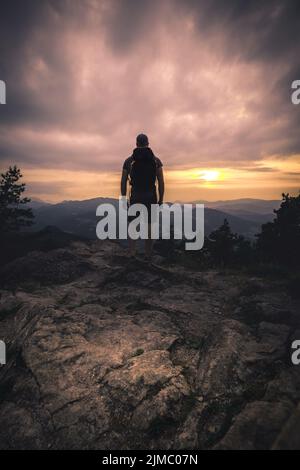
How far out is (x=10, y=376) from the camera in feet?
16.4

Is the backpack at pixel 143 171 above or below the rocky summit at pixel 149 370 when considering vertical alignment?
above

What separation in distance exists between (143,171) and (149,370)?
19.6 ft

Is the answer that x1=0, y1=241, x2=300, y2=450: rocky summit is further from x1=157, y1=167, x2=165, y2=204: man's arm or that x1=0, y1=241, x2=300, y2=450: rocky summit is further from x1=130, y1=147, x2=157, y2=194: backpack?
x1=130, y1=147, x2=157, y2=194: backpack

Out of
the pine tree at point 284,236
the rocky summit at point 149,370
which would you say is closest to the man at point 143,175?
the rocky summit at point 149,370

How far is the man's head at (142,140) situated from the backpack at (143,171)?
12 cm

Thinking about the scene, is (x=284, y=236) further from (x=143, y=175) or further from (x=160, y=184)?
(x=143, y=175)

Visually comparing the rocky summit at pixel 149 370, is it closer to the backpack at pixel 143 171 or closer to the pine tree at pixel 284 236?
the backpack at pixel 143 171

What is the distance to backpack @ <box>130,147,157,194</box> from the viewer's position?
29.0 ft

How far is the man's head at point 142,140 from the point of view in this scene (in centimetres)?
871

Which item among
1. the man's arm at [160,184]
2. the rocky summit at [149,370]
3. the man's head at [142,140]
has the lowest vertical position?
the rocky summit at [149,370]

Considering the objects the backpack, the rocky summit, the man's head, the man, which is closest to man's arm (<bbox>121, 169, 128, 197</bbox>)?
the man

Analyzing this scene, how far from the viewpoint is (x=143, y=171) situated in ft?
29.4

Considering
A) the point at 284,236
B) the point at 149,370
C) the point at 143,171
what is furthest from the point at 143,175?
the point at 284,236

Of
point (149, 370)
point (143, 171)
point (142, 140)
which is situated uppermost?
point (142, 140)
